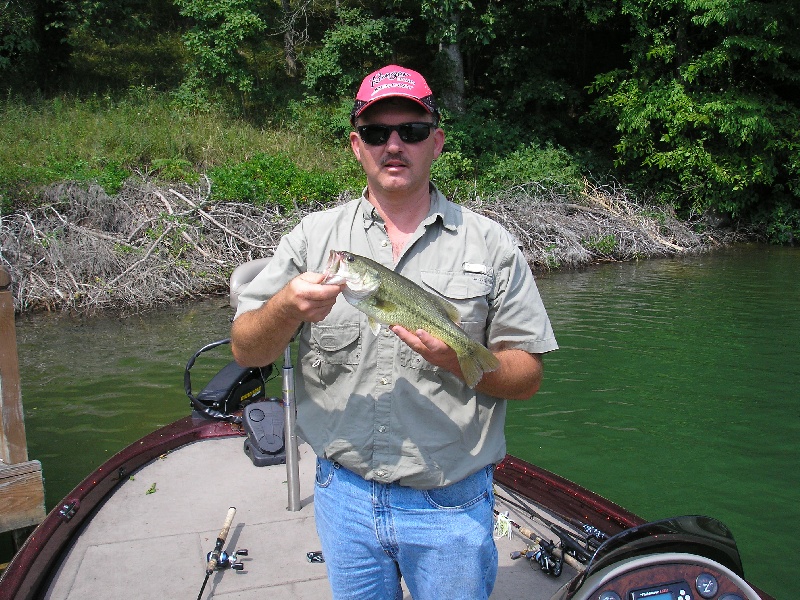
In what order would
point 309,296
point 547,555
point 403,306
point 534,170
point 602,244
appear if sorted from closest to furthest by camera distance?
point 309,296 < point 403,306 < point 547,555 < point 602,244 < point 534,170

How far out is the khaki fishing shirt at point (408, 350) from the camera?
2.27 meters

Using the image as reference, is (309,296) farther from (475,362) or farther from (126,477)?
(126,477)

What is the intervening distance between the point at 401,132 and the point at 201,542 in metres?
2.84

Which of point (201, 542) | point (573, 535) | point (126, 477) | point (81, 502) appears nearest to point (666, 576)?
point (573, 535)

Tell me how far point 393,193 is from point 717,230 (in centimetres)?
2216

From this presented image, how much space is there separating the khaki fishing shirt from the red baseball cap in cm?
31

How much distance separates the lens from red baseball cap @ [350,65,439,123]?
2.33 m

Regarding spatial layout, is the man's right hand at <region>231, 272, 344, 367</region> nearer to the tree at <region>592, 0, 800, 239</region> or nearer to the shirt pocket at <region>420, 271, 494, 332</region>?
the shirt pocket at <region>420, 271, 494, 332</region>

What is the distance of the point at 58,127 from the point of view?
17891 millimetres

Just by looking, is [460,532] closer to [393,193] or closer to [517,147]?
[393,193]

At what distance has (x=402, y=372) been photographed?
230 cm

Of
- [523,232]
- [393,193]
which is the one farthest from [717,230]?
[393,193]

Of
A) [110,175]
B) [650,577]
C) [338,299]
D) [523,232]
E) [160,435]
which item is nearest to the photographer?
[650,577]

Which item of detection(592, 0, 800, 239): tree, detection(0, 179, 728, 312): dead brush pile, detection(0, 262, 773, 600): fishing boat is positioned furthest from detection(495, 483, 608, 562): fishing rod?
detection(592, 0, 800, 239): tree
